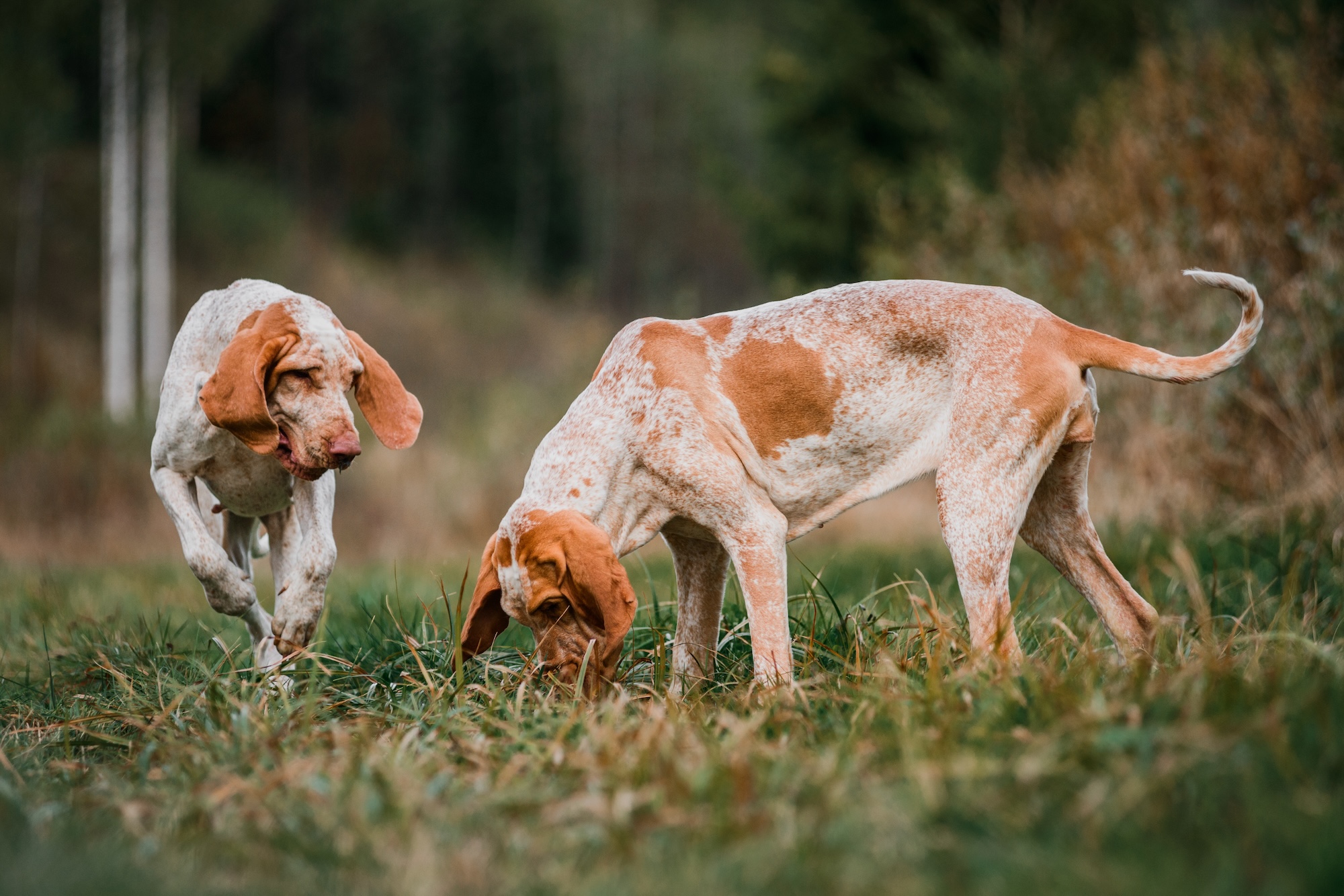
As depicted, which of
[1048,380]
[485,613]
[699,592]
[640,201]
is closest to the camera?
[1048,380]

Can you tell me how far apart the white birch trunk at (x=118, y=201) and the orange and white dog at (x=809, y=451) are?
34.1 ft

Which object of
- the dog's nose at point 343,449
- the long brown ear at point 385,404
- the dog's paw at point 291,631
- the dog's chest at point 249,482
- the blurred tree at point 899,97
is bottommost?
the dog's paw at point 291,631

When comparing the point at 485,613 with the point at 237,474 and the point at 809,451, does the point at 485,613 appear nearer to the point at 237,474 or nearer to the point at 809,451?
the point at 237,474

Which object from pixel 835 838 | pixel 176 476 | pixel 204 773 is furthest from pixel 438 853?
pixel 176 476

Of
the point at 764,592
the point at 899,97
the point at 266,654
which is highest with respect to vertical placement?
the point at 899,97

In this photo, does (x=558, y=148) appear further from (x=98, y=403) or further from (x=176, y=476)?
(x=176, y=476)

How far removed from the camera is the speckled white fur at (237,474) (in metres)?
3.26

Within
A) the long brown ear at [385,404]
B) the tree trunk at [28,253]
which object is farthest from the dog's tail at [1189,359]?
the tree trunk at [28,253]

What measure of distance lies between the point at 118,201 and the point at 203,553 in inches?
427

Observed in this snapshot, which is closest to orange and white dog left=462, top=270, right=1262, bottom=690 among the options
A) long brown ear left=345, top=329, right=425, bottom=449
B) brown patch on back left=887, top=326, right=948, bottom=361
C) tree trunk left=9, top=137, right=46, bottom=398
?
brown patch on back left=887, top=326, right=948, bottom=361

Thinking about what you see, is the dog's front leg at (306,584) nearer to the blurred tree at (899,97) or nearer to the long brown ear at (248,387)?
the long brown ear at (248,387)

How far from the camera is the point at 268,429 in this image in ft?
10.0

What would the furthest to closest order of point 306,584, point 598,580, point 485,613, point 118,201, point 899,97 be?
point 899,97 < point 118,201 < point 306,584 < point 485,613 < point 598,580

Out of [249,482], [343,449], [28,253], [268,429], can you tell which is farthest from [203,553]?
[28,253]
